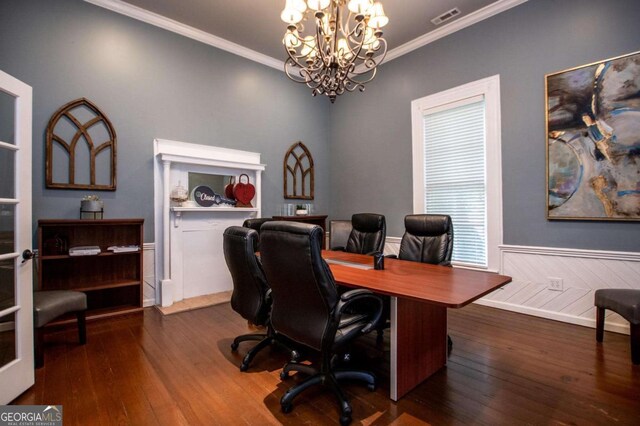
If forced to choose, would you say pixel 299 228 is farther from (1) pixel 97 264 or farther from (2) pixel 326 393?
(1) pixel 97 264

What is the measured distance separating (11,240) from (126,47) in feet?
8.63

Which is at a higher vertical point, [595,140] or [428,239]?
[595,140]

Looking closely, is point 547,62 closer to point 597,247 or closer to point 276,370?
point 597,247

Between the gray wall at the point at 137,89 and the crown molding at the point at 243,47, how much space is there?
0.07 m

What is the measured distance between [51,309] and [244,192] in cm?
235

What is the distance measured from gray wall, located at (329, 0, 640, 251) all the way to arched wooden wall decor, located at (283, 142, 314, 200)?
0.98m

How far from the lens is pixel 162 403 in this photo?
1.80m

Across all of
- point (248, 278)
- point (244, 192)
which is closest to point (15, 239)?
point (248, 278)

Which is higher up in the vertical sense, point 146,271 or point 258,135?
point 258,135

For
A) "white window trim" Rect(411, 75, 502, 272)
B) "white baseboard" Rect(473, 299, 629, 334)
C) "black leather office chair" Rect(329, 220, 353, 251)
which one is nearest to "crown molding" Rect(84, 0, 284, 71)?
"black leather office chair" Rect(329, 220, 353, 251)

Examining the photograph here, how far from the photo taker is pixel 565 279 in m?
3.03

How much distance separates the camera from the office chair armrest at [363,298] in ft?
5.31

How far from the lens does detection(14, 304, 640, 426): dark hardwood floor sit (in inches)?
66.4

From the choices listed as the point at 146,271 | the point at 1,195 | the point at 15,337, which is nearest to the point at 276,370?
the point at 15,337
